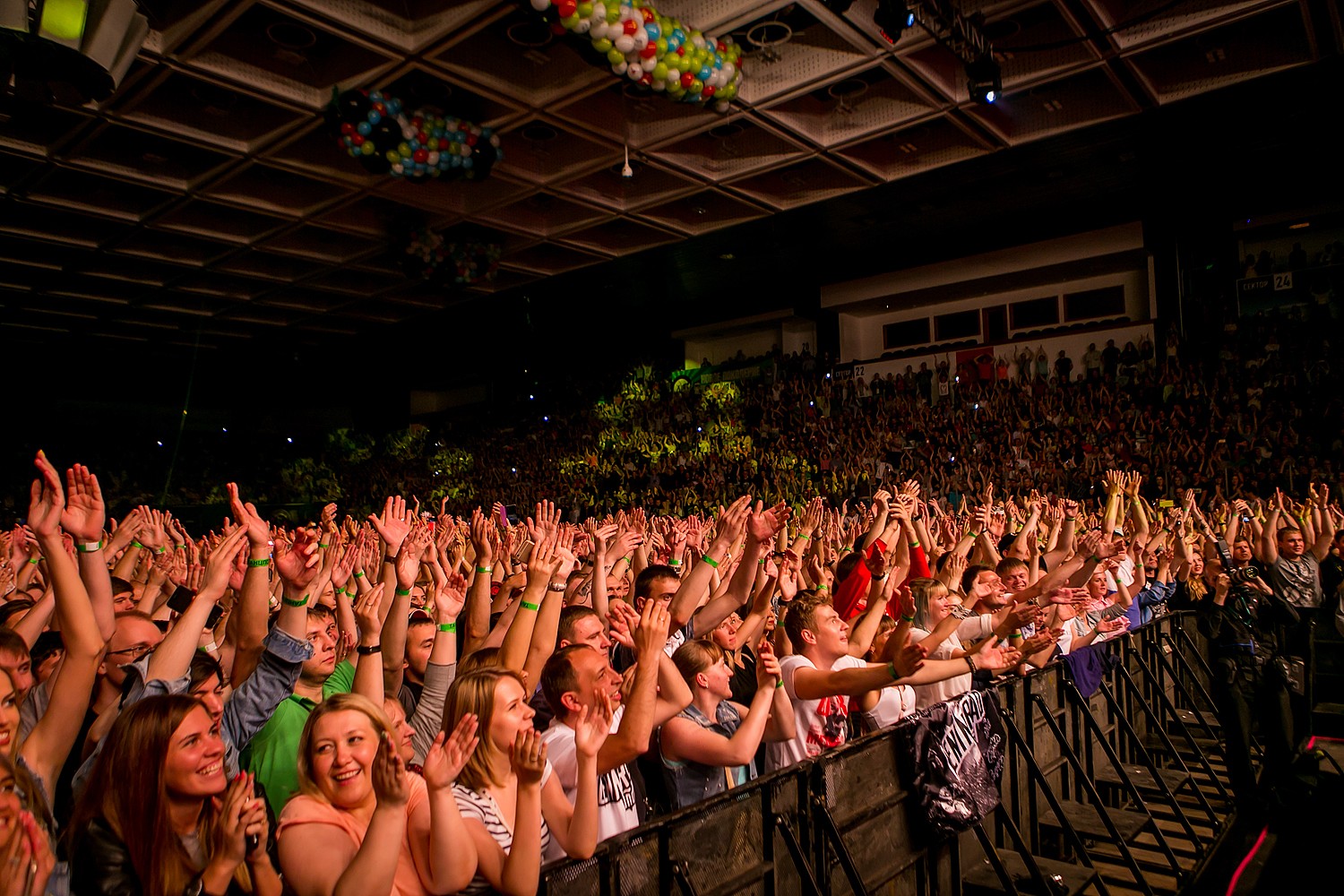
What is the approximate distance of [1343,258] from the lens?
11.4 meters

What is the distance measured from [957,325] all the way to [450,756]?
51.9 feet

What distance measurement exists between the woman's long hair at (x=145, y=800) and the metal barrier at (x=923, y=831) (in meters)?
0.80

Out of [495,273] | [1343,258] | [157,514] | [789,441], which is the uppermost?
[495,273]

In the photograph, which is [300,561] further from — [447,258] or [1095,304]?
[1095,304]

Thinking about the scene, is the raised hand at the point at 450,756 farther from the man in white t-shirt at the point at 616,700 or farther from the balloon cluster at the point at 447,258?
the balloon cluster at the point at 447,258

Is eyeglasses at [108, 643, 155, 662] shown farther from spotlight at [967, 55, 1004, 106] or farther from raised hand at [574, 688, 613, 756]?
spotlight at [967, 55, 1004, 106]

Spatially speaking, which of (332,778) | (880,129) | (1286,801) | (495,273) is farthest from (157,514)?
(495,273)

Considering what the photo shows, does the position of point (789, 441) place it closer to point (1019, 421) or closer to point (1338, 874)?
point (1019, 421)

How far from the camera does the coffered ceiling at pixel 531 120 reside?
24.8ft

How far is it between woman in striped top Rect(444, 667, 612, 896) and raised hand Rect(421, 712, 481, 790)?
0.38ft

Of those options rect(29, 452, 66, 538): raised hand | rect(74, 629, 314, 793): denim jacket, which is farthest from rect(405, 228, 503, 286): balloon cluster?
rect(74, 629, 314, 793): denim jacket

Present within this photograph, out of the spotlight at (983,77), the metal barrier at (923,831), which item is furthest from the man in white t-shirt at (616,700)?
the spotlight at (983,77)

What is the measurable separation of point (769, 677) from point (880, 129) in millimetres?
8125

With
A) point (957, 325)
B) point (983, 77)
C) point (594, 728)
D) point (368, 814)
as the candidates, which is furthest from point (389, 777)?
point (957, 325)
